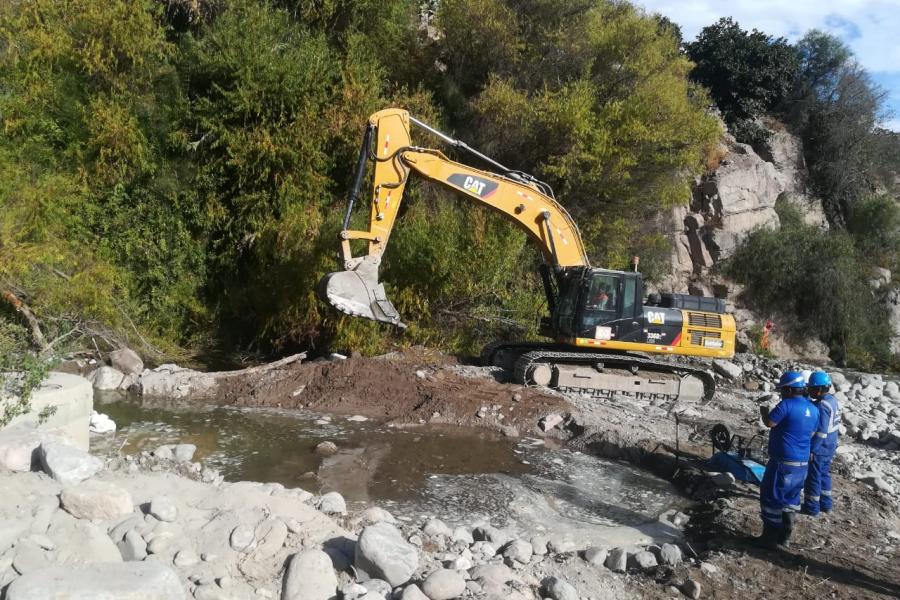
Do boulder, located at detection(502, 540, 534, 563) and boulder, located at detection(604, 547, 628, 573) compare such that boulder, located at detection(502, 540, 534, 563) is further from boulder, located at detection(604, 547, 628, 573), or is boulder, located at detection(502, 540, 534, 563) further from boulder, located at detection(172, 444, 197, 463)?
boulder, located at detection(172, 444, 197, 463)

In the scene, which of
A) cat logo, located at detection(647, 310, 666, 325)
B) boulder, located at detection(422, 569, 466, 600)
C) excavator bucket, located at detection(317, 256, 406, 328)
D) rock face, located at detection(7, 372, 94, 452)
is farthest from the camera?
cat logo, located at detection(647, 310, 666, 325)

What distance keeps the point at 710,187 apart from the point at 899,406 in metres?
12.0

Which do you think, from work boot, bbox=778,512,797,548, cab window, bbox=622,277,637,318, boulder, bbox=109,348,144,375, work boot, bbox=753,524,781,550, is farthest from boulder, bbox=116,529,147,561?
cab window, bbox=622,277,637,318

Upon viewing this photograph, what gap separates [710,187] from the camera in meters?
21.8

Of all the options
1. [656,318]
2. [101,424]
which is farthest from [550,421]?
[101,424]

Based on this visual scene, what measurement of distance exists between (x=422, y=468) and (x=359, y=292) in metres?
2.76

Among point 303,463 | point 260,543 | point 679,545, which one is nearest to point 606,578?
point 679,545

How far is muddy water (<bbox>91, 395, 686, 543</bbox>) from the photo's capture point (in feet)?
19.7

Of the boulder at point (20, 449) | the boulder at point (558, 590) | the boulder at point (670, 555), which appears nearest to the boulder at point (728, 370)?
the boulder at point (670, 555)

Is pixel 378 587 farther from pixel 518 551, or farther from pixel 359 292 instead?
pixel 359 292

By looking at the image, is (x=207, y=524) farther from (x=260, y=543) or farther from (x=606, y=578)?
(x=606, y=578)

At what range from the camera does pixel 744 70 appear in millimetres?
24922

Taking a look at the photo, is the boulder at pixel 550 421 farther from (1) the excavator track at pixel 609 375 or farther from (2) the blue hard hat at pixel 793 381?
(2) the blue hard hat at pixel 793 381

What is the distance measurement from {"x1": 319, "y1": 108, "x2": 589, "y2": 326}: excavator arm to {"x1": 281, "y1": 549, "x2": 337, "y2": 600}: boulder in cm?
506
